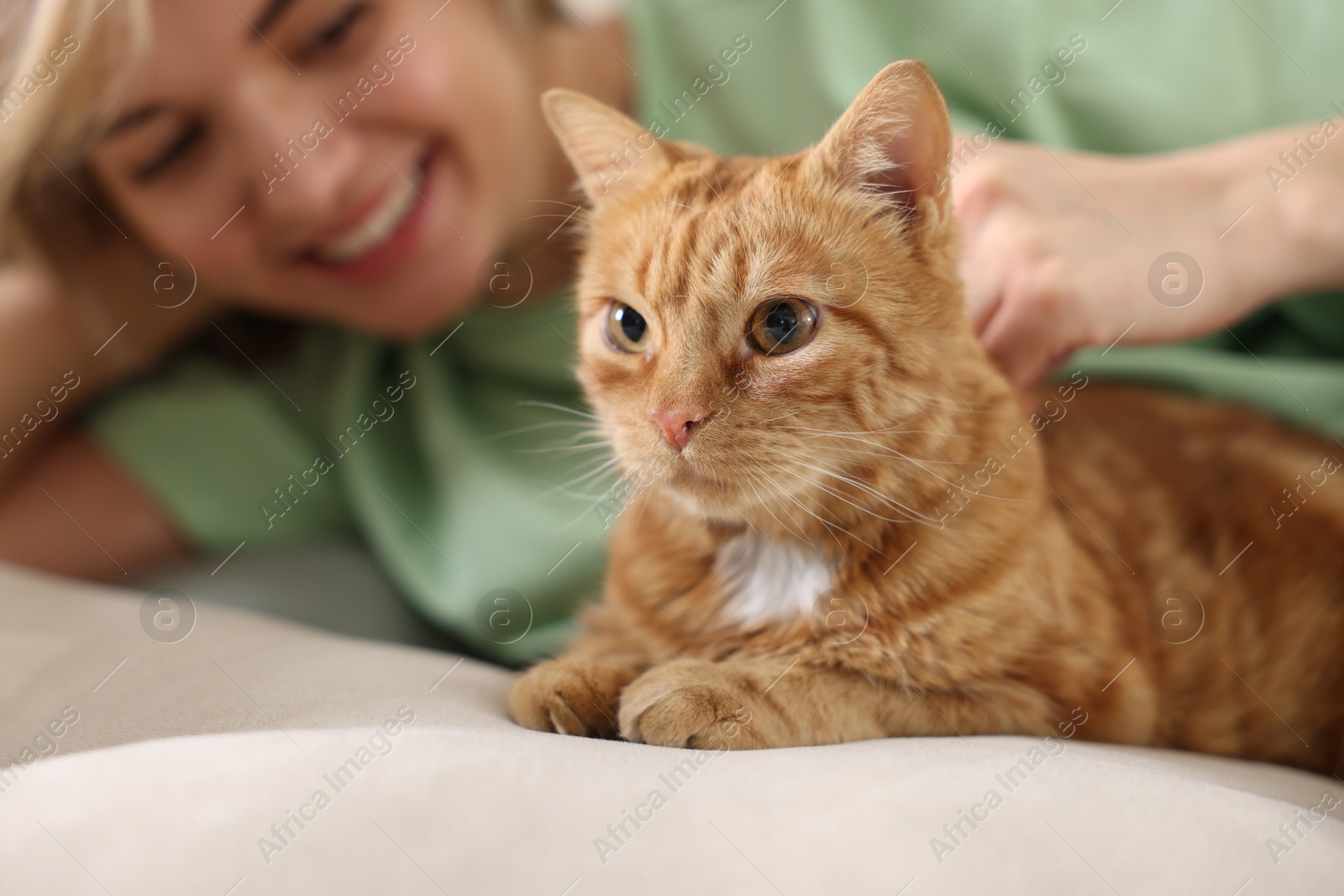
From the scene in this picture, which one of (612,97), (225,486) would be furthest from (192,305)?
(612,97)

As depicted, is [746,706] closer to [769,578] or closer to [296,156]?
[769,578]

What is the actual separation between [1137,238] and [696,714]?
38.0 inches

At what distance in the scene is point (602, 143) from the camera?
50.7 inches

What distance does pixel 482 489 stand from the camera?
80.1 inches

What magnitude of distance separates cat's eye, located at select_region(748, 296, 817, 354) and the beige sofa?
0.45 metres

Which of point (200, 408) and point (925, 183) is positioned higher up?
point (200, 408)

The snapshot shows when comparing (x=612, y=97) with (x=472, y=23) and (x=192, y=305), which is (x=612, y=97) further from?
(x=192, y=305)

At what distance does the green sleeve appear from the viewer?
86.8 inches

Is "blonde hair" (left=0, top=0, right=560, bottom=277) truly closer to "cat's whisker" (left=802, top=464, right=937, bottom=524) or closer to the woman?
the woman

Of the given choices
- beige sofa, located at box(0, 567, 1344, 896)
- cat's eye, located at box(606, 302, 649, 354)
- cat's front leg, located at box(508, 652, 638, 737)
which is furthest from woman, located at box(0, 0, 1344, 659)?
beige sofa, located at box(0, 567, 1344, 896)

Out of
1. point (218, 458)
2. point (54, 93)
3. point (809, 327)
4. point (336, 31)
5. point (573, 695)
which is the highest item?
point (54, 93)

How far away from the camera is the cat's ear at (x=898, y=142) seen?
40.0 inches

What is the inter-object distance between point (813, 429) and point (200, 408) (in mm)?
1842

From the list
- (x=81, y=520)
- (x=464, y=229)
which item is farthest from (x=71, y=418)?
(x=464, y=229)
